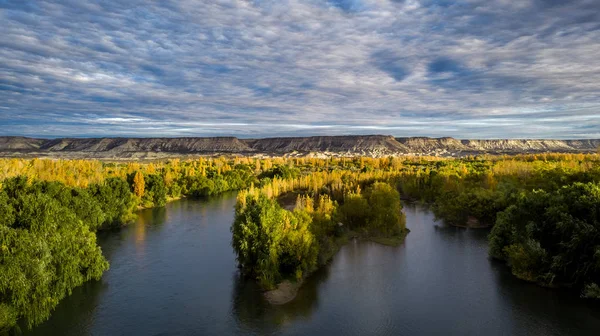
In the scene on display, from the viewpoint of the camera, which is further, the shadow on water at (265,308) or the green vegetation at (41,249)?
the shadow on water at (265,308)

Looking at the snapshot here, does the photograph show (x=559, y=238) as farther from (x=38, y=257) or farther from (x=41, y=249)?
(x=38, y=257)

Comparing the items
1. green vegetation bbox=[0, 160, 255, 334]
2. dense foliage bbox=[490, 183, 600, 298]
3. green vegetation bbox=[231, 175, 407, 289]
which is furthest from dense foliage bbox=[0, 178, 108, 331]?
dense foliage bbox=[490, 183, 600, 298]

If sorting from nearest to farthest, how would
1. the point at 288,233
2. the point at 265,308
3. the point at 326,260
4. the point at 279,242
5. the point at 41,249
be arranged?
1. the point at 41,249
2. the point at 265,308
3. the point at 279,242
4. the point at 288,233
5. the point at 326,260

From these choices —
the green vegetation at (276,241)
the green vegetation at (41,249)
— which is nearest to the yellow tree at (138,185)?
the green vegetation at (41,249)

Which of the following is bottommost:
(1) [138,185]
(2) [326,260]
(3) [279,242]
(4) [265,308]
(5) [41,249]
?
(4) [265,308]

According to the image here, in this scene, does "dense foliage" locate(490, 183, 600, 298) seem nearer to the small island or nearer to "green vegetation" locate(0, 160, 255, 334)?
the small island

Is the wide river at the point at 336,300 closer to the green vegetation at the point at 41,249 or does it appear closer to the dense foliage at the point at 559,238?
the dense foliage at the point at 559,238

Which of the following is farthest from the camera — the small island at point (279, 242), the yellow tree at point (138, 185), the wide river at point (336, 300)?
the yellow tree at point (138, 185)

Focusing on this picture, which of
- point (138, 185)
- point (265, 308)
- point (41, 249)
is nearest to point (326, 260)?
Answer: point (265, 308)

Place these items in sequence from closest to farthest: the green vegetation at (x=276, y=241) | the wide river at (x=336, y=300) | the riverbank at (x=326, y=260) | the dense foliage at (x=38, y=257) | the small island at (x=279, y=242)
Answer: the dense foliage at (x=38, y=257) < the wide river at (x=336, y=300) < the riverbank at (x=326, y=260) < the small island at (x=279, y=242) < the green vegetation at (x=276, y=241)
